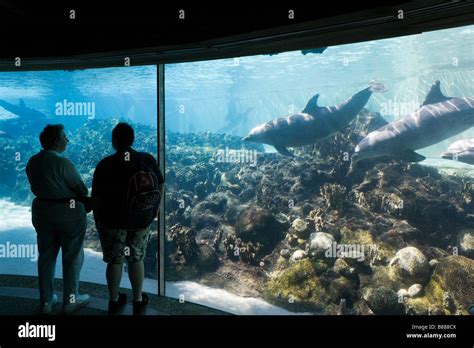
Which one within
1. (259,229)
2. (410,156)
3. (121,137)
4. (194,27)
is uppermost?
(194,27)

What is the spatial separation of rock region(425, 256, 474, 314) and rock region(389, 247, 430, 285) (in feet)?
0.50

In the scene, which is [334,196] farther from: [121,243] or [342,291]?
[121,243]

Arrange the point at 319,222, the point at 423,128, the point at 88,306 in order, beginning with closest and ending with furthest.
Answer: the point at 88,306
the point at 319,222
the point at 423,128

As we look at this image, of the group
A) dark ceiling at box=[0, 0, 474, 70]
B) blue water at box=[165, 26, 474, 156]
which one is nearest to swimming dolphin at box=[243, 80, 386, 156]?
dark ceiling at box=[0, 0, 474, 70]

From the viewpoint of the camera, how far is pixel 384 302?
17.5 ft

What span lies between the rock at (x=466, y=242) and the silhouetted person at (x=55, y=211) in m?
7.41

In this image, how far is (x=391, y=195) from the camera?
921 cm

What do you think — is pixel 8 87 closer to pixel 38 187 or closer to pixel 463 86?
pixel 38 187

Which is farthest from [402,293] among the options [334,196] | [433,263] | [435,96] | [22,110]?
[22,110]

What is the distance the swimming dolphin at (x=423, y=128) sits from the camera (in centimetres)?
854

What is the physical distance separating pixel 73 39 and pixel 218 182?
382 inches

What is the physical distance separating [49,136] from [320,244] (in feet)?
16.2

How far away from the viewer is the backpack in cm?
307

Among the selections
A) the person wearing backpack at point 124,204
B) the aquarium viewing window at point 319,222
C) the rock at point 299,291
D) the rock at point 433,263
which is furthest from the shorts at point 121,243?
the rock at point 433,263
